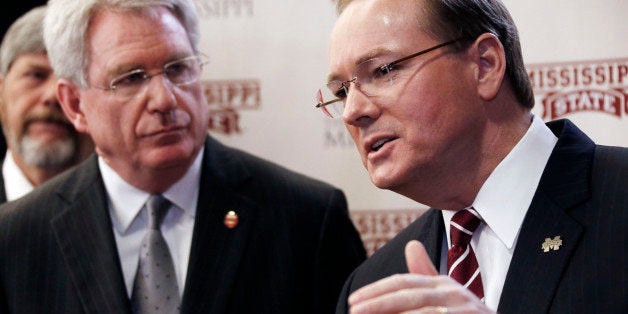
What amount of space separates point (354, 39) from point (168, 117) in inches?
34.5

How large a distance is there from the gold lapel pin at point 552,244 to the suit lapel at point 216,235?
1.14 m

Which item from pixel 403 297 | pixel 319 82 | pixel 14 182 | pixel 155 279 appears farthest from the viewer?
pixel 14 182

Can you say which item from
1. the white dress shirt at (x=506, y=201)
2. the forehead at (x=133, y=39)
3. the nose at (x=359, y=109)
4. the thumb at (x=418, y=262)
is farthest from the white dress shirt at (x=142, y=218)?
the thumb at (x=418, y=262)

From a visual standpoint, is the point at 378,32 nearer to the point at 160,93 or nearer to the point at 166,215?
the point at 160,93

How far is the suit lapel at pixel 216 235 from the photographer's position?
2.99 meters

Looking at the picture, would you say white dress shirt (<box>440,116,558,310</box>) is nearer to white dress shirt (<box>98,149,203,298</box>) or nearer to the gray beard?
white dress shirt (<box>98,149,203,298</box>)

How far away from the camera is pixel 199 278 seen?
300 cm

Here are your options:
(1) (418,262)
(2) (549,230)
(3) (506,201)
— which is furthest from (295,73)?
(1) (418,262)

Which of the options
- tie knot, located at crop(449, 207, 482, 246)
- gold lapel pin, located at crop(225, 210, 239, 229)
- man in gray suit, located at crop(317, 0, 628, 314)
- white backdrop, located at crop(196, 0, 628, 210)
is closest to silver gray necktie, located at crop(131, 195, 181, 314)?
gold lapel pin, located at crop(225, 210, 239, 229)

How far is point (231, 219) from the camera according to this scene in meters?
3.12

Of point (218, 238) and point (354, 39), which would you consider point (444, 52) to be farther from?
point (218, 238)

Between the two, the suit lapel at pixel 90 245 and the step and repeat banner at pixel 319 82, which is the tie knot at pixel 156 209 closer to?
the suit lapel at pixel 90 245

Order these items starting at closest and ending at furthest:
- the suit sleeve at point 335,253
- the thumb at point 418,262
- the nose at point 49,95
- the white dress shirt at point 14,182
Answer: the thumb at point 418,262 < the suit sleeve at point 335,253 < the nose at point 49,95 < the white dress shirt at point 14,182

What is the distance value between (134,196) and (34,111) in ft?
3.31
